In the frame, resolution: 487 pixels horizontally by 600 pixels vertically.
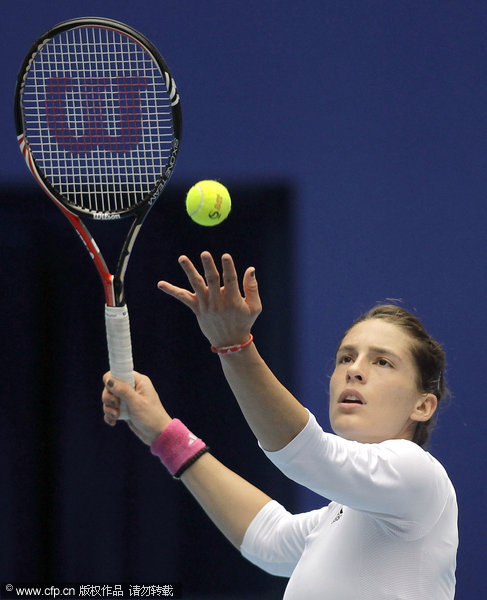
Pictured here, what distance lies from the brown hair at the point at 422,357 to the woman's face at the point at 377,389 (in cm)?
2

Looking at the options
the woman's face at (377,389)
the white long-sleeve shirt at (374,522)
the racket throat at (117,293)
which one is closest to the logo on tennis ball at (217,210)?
the racket throat at (117,293)

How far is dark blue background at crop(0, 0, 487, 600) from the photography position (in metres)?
Result: 3.31

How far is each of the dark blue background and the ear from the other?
63.0 inches

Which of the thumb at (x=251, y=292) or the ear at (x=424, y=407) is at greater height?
the thumb at (x=251, y=292)

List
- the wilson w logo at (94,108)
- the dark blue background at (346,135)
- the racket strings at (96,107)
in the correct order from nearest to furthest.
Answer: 1. the racket strings at (96,107)
2. the wilson w logo at (94,108)
3. the dark blue background at (346,135)

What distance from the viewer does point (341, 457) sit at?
1.32 metres

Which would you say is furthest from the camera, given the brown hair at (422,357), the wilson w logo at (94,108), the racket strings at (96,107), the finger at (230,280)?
the wilson w logo at (94,108)

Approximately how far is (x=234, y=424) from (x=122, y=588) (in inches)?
28.9

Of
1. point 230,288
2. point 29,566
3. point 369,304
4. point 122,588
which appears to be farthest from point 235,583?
point 230,288

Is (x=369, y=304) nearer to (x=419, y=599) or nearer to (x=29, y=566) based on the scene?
(x=29, y=566)

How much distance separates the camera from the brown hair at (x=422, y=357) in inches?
66.4

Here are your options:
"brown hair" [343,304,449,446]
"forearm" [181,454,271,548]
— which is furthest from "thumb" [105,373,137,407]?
"brown hair" [343,304,449,446]

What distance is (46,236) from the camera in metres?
3.33

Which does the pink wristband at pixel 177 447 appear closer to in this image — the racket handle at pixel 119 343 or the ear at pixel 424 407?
the racket handle at pixel 119 343
